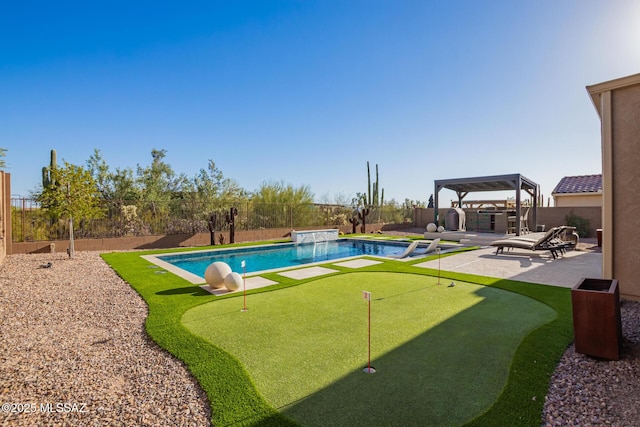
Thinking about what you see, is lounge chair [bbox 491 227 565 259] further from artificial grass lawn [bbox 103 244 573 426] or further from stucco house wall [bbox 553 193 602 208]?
stucco house wall [bbox 553 193 602 208]

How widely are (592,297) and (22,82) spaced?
16.4m

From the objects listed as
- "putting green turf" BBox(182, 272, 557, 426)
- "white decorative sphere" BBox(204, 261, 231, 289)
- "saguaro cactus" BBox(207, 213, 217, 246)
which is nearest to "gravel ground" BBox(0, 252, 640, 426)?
"putting green turf" BBox(182, 272, 557, 426)

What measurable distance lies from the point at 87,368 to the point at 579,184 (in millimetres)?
28524

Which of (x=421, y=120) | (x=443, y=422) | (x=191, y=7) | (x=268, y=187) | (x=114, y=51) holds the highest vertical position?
(x=191, y=7)

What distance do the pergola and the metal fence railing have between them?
7.35 meters

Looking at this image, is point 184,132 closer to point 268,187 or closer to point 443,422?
point 268,187

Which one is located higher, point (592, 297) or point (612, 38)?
point (612, 38)

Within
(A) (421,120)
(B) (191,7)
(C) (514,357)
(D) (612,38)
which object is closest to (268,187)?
(A) (421,120)

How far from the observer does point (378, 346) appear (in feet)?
12.5

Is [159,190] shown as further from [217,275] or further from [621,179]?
[621,179]

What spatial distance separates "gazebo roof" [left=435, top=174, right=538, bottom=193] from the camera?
53.5 feet

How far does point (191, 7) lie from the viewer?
10078 mm

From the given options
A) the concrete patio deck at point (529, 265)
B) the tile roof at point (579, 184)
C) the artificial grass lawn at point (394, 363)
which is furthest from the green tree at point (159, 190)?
the tile roof at point (579, 184)

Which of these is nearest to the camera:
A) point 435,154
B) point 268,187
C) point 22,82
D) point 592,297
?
point 592,297
